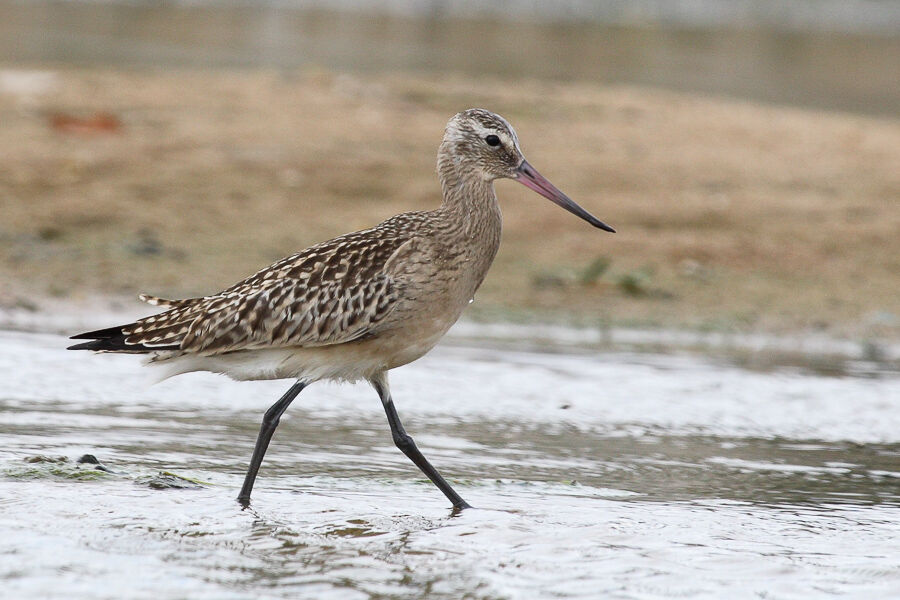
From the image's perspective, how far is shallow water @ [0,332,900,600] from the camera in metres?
5.36

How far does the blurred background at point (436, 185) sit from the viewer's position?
1104 cm

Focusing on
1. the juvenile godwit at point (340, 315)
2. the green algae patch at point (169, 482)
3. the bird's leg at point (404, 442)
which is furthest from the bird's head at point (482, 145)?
the green algae patch at point (169, 482)

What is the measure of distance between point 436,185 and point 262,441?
666 cm

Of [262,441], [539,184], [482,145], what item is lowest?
[262,441]

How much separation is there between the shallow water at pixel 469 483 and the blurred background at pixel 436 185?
1741mm

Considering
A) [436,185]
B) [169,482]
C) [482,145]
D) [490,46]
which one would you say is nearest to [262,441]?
[169,482]

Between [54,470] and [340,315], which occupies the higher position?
[340,315]

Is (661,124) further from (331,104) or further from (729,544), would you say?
(729,544)

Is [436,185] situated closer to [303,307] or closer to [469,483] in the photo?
[469,483]

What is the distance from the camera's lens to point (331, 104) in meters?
15.4

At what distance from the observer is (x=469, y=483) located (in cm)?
678

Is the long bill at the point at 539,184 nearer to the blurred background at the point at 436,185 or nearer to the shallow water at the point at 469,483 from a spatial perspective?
the shallow water at the point at 469,483

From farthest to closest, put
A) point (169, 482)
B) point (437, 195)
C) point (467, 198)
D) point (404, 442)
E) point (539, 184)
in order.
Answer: point (437, 195) → point (539, 184) → point (467, 198) → point (404, 442) → point (169, 482)

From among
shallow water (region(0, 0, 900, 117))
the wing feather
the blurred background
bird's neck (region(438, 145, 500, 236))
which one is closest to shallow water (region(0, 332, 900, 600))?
the wing feather
